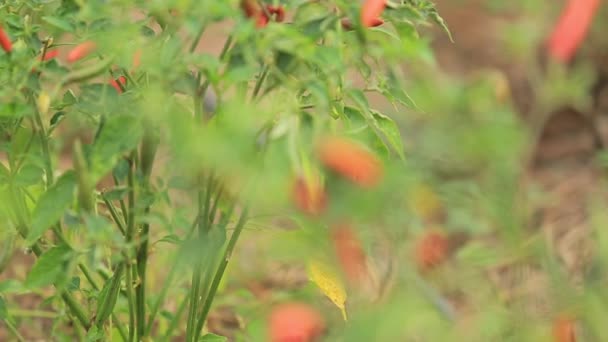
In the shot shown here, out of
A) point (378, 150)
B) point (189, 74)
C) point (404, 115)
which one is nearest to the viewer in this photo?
point (189, 74)

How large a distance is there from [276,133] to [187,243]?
0.64 ft

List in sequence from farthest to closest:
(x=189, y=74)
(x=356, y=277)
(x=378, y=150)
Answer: (x=378, y=150)
(x=189, y=74)
(x=356, y=277)

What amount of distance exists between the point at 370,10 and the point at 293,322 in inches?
12.2

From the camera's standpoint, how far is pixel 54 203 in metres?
1.21

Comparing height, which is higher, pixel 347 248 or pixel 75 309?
pixel 347 248

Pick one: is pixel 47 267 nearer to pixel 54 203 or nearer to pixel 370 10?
pixel 54 203

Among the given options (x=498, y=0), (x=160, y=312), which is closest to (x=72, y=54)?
(x=160, y=312)

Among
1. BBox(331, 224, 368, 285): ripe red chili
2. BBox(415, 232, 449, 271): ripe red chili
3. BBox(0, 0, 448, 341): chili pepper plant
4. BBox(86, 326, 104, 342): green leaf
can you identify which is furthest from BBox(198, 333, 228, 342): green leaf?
BBox(415, 232, 449, 271): ripe red chili

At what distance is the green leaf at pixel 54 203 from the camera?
3.96ft

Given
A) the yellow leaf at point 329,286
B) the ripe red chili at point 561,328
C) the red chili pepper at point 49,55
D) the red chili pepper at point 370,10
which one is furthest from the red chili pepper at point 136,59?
the ripe red chili at point 561,328

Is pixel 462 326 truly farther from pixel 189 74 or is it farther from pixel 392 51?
pixel 189 74

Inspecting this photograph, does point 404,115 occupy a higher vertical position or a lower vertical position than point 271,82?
lower

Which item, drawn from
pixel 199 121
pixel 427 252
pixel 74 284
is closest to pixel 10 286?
pixel 74 284

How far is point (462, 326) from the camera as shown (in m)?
1.10
